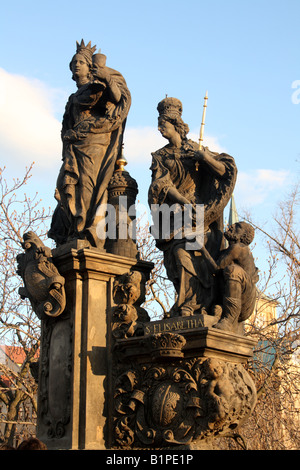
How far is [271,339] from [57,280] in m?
9.49

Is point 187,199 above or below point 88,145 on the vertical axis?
below

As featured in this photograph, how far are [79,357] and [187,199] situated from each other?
2.27 meters

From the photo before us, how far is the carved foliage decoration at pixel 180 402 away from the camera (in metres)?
6.97

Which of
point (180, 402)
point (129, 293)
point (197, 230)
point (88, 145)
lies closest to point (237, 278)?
point (197, 230)

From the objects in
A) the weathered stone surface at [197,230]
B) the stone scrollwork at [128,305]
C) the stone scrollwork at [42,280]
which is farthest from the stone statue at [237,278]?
the stone scrollwork at [42,280]

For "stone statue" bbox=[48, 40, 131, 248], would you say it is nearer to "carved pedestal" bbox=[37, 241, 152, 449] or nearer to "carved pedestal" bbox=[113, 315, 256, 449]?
"carved pedestal" bbox=[37, 241, 152, 449]

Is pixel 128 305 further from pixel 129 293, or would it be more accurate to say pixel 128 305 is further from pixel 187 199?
pixel 187 199

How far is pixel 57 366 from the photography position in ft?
25.8

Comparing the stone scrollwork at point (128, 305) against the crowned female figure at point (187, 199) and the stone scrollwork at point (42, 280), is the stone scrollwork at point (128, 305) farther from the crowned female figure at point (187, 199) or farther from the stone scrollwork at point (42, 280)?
the stone scrollwork at point (42, 280)

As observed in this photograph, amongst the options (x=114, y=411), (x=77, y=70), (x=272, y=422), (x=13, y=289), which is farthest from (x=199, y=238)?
(x=13, y=289)

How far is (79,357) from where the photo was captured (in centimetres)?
769

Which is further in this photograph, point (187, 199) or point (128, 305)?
point (187, 199)
